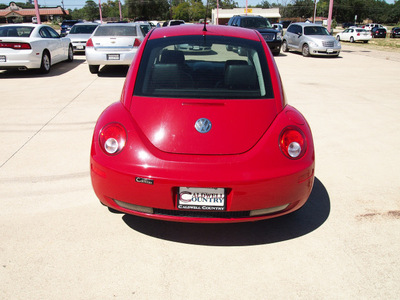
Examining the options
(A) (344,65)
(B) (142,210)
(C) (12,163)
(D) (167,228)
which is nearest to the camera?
(B) (142,210)

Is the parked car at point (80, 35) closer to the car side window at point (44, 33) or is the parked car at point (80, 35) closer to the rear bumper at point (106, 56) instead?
the car side window at point (44, 33)

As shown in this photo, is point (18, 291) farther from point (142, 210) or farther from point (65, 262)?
point (142, 210)

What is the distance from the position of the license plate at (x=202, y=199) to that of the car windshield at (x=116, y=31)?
10.0 metres

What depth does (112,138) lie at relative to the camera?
286 cm

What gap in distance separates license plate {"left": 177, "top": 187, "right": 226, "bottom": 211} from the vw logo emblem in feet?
1.47

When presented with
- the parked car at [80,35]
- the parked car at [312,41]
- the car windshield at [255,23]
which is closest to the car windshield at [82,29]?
the parked car at [80,35]

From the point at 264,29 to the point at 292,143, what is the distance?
16773 mm

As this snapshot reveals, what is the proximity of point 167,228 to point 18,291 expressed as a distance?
1222 millimetres

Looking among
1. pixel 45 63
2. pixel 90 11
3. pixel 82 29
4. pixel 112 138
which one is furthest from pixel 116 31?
pixel 90 11

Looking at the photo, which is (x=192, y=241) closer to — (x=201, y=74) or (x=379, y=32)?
(x=201, y=74)

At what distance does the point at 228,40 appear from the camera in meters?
3.55

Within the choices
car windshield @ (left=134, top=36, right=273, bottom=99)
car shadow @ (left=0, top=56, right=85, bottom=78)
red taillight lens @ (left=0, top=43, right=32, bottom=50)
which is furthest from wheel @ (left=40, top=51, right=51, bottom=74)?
car windshield @ (left=134, top=36, right=273, bottom=99)

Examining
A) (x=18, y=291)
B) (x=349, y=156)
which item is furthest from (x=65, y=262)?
(x=349, y=156)

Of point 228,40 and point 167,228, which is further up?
point 228,40
